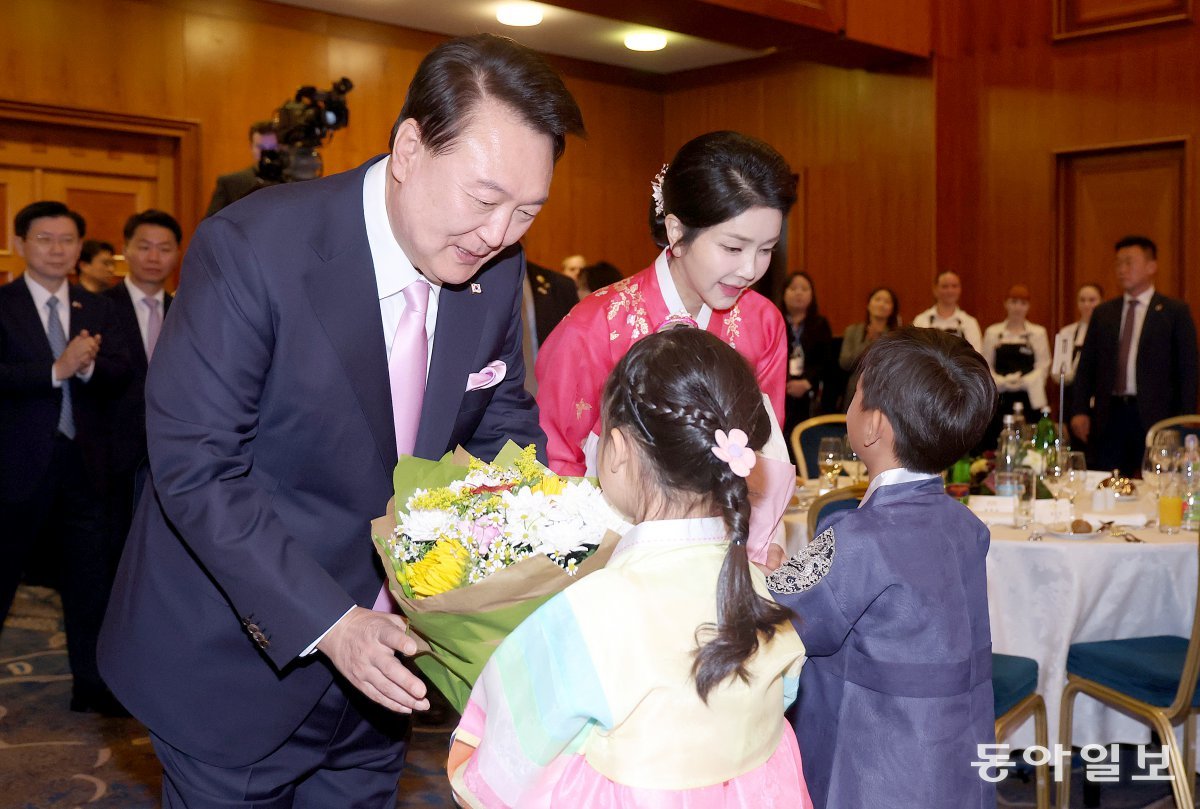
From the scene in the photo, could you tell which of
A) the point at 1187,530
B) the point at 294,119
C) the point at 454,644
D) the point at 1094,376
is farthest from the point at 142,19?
the point at 454,644

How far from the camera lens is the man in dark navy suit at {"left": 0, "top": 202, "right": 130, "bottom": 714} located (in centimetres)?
401

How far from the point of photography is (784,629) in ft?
4.77

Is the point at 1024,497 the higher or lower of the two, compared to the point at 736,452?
lower

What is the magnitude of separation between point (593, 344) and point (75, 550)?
2669 mm

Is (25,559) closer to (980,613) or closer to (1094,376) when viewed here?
(980,613)

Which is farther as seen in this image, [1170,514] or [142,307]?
[142,307]

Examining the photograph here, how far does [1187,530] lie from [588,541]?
106 inches

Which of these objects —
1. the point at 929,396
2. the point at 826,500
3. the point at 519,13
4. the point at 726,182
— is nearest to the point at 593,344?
the point at 726,182

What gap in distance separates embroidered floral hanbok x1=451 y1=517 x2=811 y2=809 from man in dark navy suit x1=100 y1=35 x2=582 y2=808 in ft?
0.53

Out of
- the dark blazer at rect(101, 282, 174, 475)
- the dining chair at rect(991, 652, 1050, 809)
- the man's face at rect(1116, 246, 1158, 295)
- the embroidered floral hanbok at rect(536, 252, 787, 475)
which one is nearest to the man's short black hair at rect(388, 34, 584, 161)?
the embroidered floral hanbok at rect(536, 252, 787, 475)

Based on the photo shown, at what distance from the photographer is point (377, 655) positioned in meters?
1.34

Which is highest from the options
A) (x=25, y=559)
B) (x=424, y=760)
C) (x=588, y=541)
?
(x=588, y=541)

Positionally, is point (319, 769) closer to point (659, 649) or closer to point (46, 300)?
point (659, 649)

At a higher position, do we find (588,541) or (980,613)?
(588,541)
